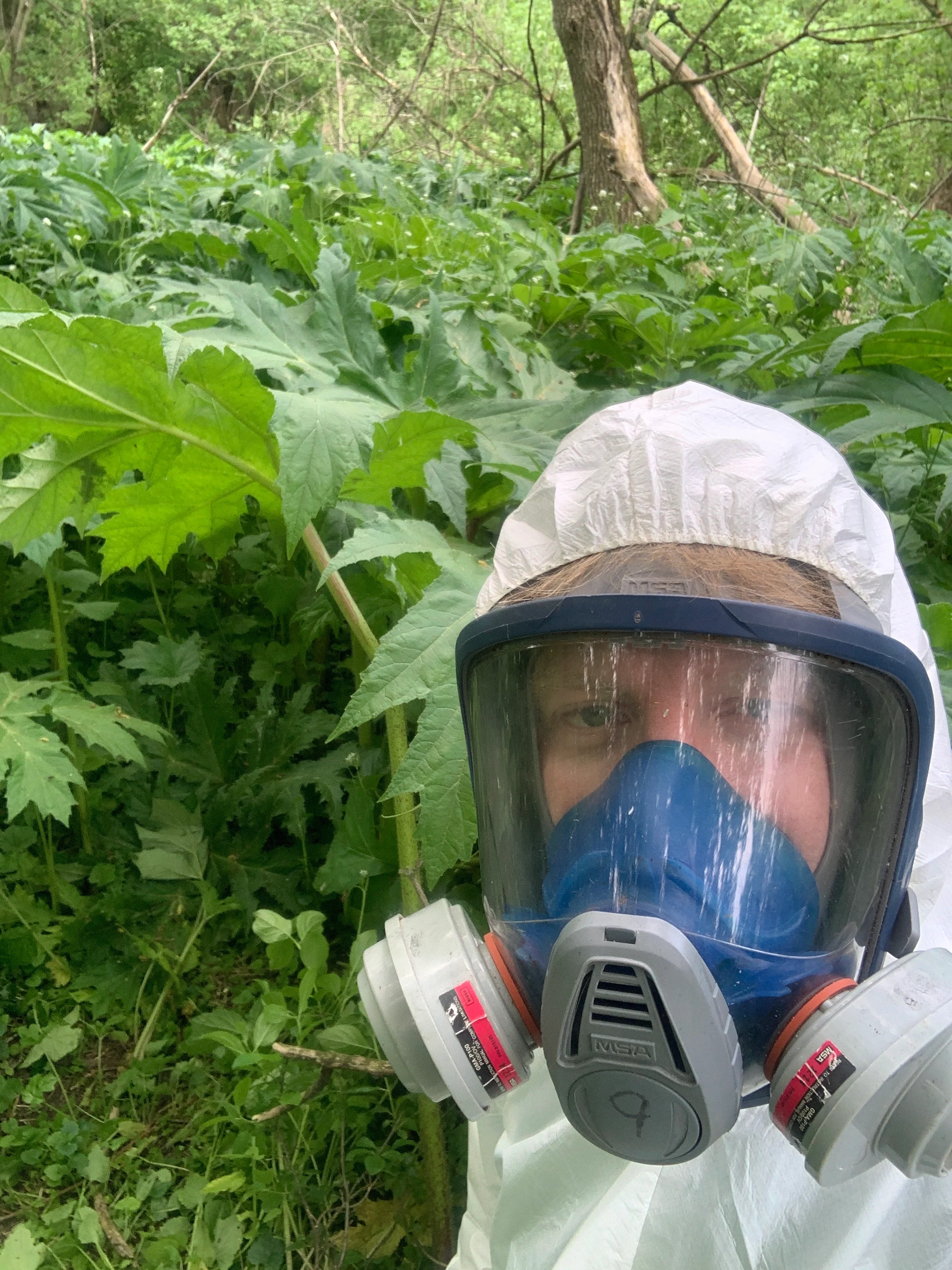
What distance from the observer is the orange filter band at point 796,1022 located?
121 cm

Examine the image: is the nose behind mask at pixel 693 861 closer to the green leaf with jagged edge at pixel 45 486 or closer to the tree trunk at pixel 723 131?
the green leaf with jagged edge at pixel 45 486

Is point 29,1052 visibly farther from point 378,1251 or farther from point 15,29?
point 15,29

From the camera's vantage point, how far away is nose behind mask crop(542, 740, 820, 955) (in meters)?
1.20

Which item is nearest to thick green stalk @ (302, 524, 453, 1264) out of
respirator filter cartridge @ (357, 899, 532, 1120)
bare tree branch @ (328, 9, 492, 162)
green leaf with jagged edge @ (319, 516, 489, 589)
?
green leaf with jagged edge @ (319, 516, 489, 589)

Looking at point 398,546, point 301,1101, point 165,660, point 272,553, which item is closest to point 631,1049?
point 398,546

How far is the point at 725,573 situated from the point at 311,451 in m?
0.70

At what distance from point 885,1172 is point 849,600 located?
0.71 m

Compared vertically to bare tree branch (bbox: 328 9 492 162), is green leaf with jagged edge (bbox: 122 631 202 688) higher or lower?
lower

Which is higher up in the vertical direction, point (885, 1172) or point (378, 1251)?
point (885, 1172)

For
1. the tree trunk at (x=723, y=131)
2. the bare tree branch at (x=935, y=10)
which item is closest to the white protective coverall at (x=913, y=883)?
the tree trunk at (x=723, y=131)

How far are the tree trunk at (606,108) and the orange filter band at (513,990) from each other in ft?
18.7

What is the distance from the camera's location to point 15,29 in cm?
1800

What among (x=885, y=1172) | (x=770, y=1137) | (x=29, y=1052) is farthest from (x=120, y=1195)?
(x=885, y=1172)

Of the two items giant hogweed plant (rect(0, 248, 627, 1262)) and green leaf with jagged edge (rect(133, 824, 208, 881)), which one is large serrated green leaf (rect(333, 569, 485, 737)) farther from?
green leaf with jagged edge (rect(133, 824, 208, 881))
